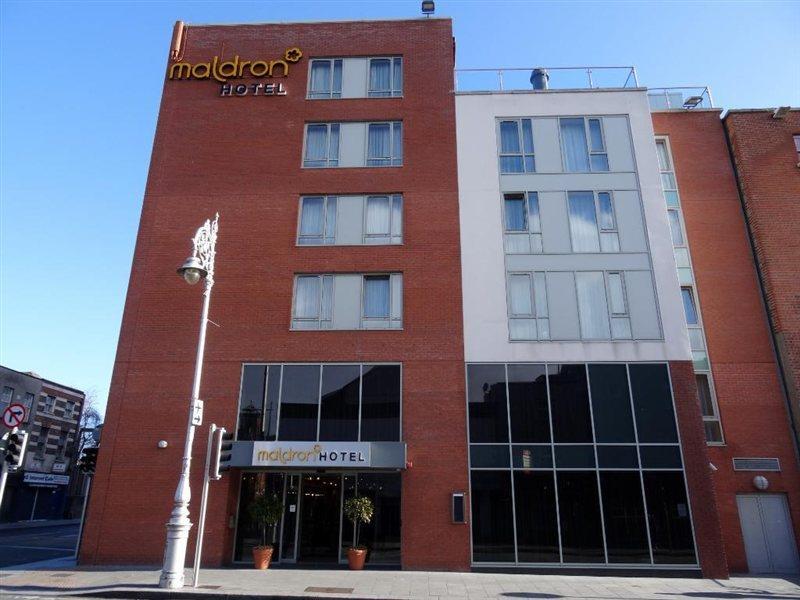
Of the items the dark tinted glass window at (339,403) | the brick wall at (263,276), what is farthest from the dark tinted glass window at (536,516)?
the dark tinted glass window at (339,403)

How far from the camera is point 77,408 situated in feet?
178

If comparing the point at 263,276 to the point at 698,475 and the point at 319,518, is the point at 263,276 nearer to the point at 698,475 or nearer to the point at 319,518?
the point at 319,518

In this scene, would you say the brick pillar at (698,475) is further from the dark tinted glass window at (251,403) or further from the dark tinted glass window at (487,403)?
the dark tinted glass window at (251,403)

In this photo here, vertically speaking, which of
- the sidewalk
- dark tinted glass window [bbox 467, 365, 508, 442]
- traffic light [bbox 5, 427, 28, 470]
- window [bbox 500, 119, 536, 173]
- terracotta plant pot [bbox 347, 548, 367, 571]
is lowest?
the sidewalk

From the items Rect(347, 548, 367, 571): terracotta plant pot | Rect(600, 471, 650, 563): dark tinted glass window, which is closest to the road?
Rect(347, 548, 367, 571): terracotta plant pot

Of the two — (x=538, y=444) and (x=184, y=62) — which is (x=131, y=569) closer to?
(x=538, y=444)

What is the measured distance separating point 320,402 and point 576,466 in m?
8.18

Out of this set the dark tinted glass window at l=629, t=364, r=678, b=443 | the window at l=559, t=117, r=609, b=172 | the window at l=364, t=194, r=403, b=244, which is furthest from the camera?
the window at l=559, t=117, r=609, b=172

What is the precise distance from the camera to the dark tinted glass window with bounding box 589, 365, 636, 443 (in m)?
17.2

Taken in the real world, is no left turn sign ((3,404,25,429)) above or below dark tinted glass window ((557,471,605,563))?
above

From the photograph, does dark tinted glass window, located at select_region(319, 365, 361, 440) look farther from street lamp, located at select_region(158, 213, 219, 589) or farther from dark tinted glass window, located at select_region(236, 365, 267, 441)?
street lamp, located at select_region(158, 213, 219, 589)

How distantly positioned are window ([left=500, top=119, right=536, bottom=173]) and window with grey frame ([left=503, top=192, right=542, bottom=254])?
1094mm

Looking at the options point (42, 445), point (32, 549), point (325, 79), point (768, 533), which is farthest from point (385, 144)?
point (42, 445)

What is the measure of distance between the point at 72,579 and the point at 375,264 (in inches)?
483
